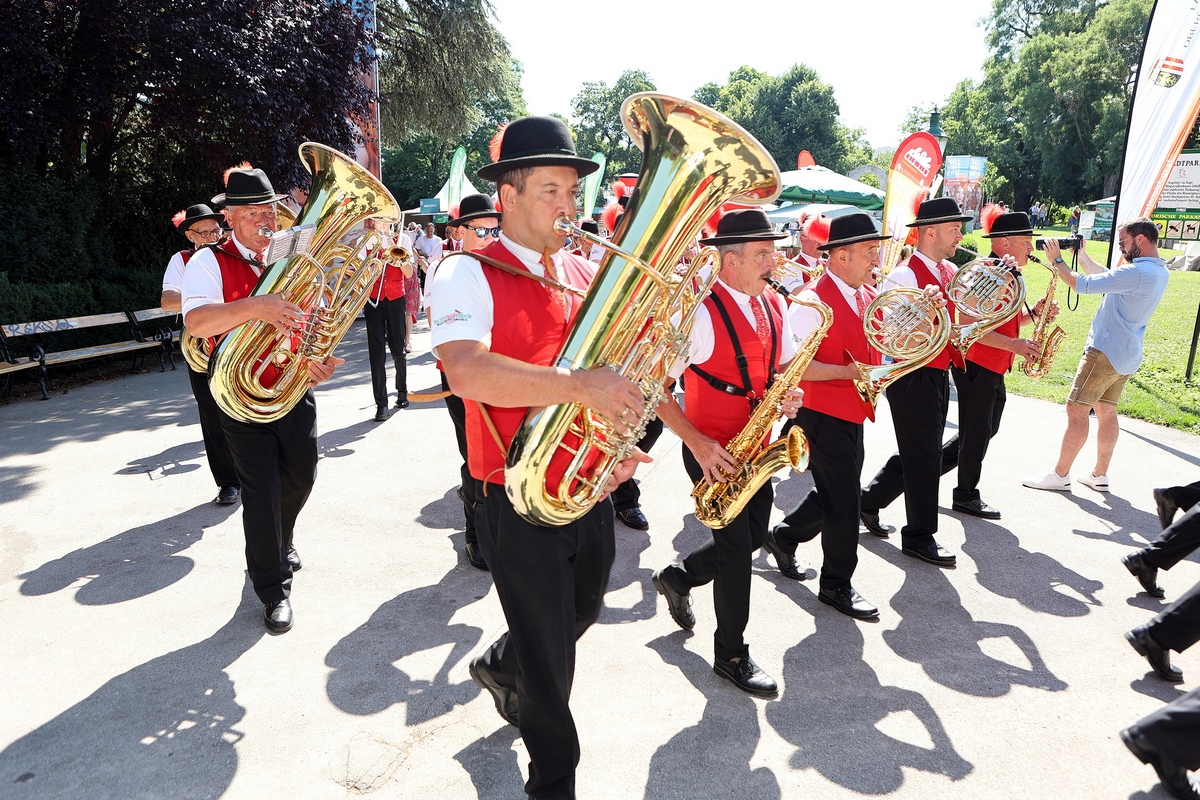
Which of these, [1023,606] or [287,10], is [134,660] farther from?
[287,10]

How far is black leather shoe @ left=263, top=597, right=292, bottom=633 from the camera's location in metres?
3.79

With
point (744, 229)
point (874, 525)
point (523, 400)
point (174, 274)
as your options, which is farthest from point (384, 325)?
point (523, 400)

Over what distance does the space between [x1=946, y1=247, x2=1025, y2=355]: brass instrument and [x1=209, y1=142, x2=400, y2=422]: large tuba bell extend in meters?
3.40

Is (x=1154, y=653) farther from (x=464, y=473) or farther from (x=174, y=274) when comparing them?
(x=174, y=274)

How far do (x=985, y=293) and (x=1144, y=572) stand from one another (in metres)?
1.81

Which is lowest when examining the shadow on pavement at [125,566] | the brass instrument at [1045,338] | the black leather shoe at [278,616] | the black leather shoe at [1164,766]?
the shadow on pavement at [125,566]

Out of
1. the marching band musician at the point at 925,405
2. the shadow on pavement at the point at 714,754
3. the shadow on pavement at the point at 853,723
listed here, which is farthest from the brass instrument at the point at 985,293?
the shadow on pavement at the point at 714,754

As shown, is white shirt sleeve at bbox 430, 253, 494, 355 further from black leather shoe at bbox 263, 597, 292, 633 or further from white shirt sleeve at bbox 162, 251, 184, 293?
white shirt sleeve at bbox 162, 251, 184, 293

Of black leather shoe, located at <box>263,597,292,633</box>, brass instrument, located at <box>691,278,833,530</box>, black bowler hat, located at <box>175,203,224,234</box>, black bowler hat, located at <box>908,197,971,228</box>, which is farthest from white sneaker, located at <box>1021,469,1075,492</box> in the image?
black bowler hat, located at <box>175,203,224,234</box>

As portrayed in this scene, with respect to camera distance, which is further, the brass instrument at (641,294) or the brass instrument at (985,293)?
the brass instrument at (985,293)

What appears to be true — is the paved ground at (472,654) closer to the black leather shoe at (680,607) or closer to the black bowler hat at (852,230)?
the black leather shoe at (680,607)

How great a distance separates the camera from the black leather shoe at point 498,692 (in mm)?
2936

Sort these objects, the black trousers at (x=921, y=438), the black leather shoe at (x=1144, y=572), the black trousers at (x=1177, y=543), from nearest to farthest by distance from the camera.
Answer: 1. the black trousers at (x=1177, y=543)
2. the black leather shoe at (x=1144, y=572)
3. the black trousers at (x=921, y=438)

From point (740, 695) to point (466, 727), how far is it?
1183 mm
